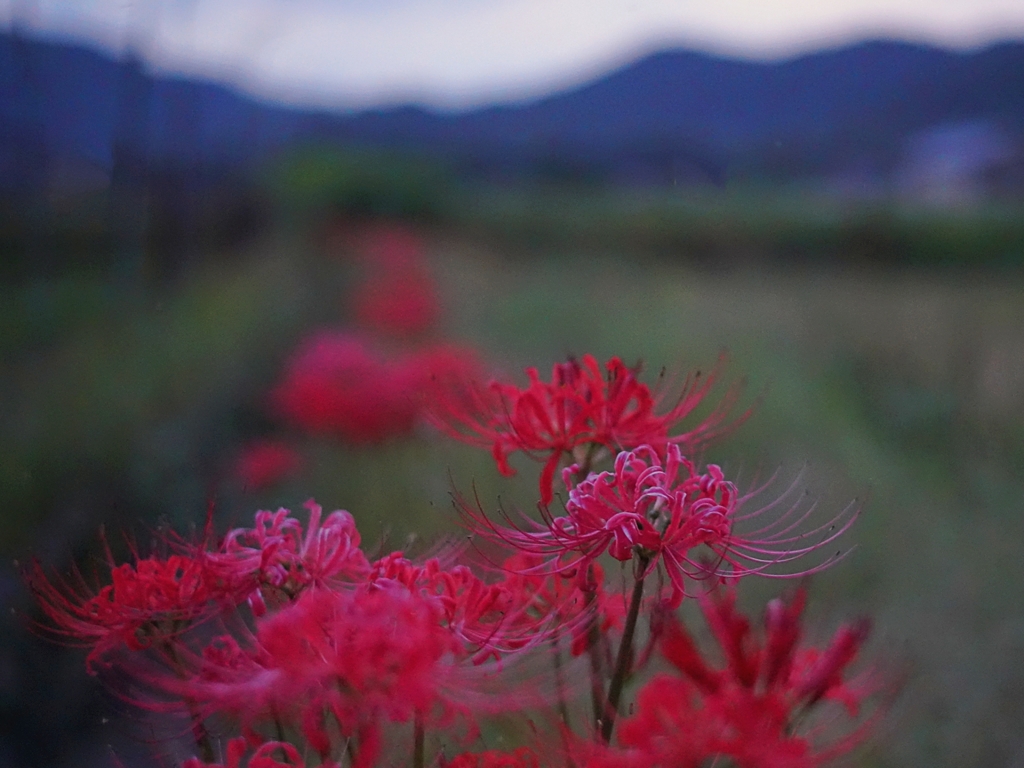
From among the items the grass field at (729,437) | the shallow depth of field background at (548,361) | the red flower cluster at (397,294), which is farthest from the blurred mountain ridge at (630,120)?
the red flower cluster at (397,294)

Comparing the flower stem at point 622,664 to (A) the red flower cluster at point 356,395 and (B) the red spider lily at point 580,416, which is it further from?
(A) the red flower cluster at point 356,395

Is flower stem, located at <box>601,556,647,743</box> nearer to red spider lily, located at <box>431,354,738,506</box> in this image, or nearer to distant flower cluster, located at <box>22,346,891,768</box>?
distant flower cluster, located at <box>22,346,891,768</box>

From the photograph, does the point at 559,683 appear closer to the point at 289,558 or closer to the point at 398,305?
the point at 289,558

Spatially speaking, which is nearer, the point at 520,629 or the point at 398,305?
the point at 520,629

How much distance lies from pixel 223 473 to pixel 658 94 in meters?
3.02

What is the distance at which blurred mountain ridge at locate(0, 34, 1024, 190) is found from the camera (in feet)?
8.39

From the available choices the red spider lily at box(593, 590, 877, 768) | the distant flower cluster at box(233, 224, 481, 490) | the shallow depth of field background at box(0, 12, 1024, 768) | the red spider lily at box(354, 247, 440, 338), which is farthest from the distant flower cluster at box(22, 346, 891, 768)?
the red spider lily at box(354, 247, 440, 338)

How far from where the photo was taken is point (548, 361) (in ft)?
13.0

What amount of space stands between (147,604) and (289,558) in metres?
0.13

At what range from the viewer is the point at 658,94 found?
14.7 feet

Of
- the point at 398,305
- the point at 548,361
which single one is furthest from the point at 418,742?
the point at 398,305

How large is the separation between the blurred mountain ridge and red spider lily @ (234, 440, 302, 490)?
3.59 feet

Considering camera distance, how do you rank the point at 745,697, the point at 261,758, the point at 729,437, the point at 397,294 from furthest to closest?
1. the point at 397,294
2. the point at 729,437
3. the point at 261,758
4. the point at 745,697

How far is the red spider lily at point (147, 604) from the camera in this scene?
0.74 metres
